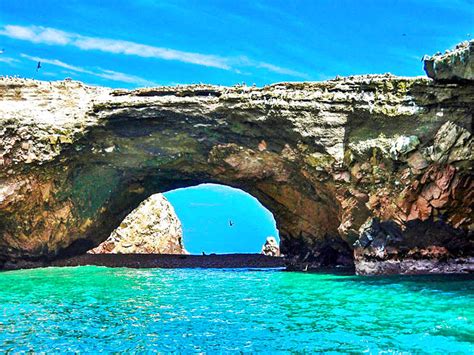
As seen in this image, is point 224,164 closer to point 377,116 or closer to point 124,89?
point 124,89

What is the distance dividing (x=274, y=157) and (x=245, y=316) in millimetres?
14033

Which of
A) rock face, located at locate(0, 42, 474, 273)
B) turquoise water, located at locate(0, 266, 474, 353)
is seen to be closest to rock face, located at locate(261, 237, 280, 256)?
rock face, located at locate(0, 42, 474, 273)

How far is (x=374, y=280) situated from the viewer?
21406mm

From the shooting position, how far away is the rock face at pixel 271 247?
54.0 metres

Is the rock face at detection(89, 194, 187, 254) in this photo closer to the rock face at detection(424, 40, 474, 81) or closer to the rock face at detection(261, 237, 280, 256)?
the rock face at detection(261, 237, 280, 256)

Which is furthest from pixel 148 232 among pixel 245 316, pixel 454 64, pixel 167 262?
pixel 245 316

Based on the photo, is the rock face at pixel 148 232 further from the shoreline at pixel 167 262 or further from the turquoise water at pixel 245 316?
the turquoise water at pixel 245 316

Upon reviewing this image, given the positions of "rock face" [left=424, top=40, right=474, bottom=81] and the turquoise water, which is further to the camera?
"rock face" [left=424, top=40, right=474, bottom=81]

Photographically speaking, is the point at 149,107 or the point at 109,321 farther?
the point at 149,107

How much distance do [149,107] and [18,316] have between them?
14.1 meters

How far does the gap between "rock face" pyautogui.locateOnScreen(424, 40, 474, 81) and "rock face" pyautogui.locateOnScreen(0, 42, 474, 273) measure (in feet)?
5.31

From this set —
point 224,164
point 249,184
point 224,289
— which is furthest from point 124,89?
point 224,289

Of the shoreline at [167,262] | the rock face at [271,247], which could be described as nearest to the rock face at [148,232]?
the shoreline at [167,262]

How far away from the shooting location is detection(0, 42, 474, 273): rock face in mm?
22812
